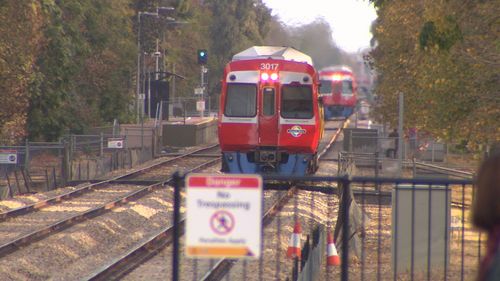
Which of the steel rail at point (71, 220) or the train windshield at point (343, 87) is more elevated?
the train windshield at point (343, 87)

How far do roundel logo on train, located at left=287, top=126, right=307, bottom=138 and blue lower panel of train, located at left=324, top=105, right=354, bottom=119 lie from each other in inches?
1913

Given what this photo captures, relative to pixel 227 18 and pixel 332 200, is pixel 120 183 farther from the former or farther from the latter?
pixel 227 18

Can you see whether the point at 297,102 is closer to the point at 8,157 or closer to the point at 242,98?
the point at 242,98

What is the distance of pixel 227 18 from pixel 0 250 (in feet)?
268

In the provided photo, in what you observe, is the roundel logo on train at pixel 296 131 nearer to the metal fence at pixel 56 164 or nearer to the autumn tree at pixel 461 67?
the autumn tree at pixel 461 67

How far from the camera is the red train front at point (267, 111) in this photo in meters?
27.3

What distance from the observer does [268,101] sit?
90.2 feet

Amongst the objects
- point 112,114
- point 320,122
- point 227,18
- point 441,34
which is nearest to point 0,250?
point 441,34

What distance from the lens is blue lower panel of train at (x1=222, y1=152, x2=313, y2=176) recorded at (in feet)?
90.2

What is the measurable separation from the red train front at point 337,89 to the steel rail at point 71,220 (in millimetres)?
40887

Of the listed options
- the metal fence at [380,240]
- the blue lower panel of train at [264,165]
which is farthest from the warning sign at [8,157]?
the metal fence at [380,240]

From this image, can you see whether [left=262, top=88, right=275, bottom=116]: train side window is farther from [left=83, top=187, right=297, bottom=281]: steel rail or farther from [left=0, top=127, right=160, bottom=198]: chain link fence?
[left=0, top=127, right=160, bottom=198]: chain link fence

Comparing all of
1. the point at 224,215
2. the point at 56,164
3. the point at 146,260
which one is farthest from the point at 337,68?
the point at 224,215

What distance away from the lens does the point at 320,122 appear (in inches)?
1123
